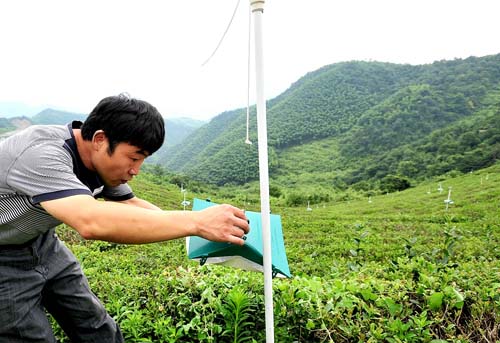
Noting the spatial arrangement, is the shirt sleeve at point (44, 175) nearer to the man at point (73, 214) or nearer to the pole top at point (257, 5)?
the man at point (73, 214)

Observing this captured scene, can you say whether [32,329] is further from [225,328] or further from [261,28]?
[261,28]

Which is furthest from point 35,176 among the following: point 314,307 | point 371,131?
point 371,131

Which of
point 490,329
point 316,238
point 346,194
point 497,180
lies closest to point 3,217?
point 490,329

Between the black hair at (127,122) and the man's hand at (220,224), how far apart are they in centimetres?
35

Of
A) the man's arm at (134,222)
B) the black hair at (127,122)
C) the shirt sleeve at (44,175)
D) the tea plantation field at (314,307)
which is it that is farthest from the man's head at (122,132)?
the tea plantation field at (314,307)

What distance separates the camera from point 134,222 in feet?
3.29

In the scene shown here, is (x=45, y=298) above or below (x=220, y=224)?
below

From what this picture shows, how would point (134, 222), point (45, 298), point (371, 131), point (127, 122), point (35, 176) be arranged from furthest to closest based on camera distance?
point (371, 131) → point (45, 298) → point (127, 122) → point (35, 176) → point (134, 222)

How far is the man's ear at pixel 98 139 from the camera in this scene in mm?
1245

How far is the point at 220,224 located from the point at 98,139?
0.53m

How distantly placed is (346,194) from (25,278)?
943 inches

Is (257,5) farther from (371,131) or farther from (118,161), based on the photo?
(371,131)

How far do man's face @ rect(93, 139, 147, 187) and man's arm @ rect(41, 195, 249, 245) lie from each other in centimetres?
25

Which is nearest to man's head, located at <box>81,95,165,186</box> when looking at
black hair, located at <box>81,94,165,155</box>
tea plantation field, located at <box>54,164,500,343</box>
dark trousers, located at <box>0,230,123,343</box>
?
black hair, located at <box>81,94,165,155</box>
